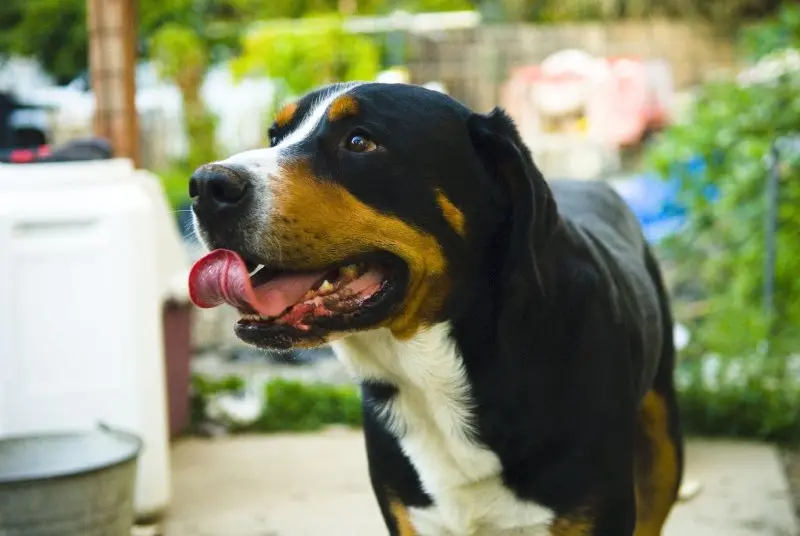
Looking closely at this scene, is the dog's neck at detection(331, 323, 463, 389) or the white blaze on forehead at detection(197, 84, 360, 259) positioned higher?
the white blaze on forehead at detection(197, 84, 360, 259)

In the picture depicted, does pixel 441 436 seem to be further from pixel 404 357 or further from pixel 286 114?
pixel 286 114

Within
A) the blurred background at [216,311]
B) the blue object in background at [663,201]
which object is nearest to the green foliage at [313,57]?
the blurred background at [216,311]

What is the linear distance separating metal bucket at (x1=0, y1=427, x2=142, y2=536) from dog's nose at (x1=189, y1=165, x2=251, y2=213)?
4.03ft

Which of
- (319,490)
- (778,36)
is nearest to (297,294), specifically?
(319,490)

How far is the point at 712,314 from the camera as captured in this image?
5.05 metres

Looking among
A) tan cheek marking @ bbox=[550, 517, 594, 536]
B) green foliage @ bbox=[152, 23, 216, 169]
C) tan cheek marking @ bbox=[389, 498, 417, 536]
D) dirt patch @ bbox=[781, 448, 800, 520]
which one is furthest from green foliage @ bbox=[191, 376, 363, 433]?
green foliage @ bbox=[152, 23, 216, 169]

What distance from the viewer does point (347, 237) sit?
2121 millimetres

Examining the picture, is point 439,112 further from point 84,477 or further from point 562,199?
point 84,477

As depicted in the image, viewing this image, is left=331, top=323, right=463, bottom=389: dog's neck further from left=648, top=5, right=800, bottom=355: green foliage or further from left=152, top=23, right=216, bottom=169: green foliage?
left=152, top=23, right=216, bottom=169: green foliage

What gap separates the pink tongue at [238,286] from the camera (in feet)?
6.88

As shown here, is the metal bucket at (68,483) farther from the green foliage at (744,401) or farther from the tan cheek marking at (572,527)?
the green foliage at (744,401)

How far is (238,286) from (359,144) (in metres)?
0.39

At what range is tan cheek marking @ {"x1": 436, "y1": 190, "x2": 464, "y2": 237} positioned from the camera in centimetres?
225

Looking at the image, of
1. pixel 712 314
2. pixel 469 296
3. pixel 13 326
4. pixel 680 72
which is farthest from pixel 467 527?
pixel 680 72
